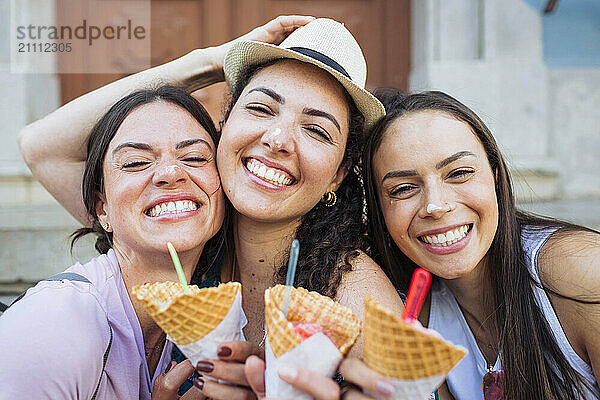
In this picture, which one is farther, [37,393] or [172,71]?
[172,71]

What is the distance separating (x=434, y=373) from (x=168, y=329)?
754mm

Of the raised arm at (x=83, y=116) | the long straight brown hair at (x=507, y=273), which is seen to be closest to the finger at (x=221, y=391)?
the long straight brown hair at (x=507, y=273)

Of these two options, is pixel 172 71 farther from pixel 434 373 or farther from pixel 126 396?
pixel 434 373

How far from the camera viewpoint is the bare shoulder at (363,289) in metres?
2.27

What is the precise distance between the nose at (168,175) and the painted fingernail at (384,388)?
1.17m

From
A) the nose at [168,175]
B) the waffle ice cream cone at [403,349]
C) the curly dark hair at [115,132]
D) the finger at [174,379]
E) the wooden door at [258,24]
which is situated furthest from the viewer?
the wooden door at [258,24]

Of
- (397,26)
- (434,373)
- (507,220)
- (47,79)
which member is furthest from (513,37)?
(434,373)

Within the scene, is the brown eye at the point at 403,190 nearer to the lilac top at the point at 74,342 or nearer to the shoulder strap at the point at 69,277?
the lilac top at the point at 74,342

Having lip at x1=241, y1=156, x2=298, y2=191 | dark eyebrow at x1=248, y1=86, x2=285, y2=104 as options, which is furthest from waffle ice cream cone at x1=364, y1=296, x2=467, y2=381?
dark eyebrow at x1=248, y1=86, x2=285, y2=104

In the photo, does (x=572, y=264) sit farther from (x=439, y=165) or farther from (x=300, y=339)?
(x=300, y=339)

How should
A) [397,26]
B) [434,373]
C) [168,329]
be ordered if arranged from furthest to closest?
[397,26]
[168,329]
[434,373]

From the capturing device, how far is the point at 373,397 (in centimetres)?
163

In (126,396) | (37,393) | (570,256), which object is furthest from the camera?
(570,256)

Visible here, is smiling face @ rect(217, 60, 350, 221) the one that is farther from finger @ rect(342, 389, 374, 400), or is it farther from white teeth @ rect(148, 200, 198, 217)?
finger @ rect(342, 389, 374, 400)
